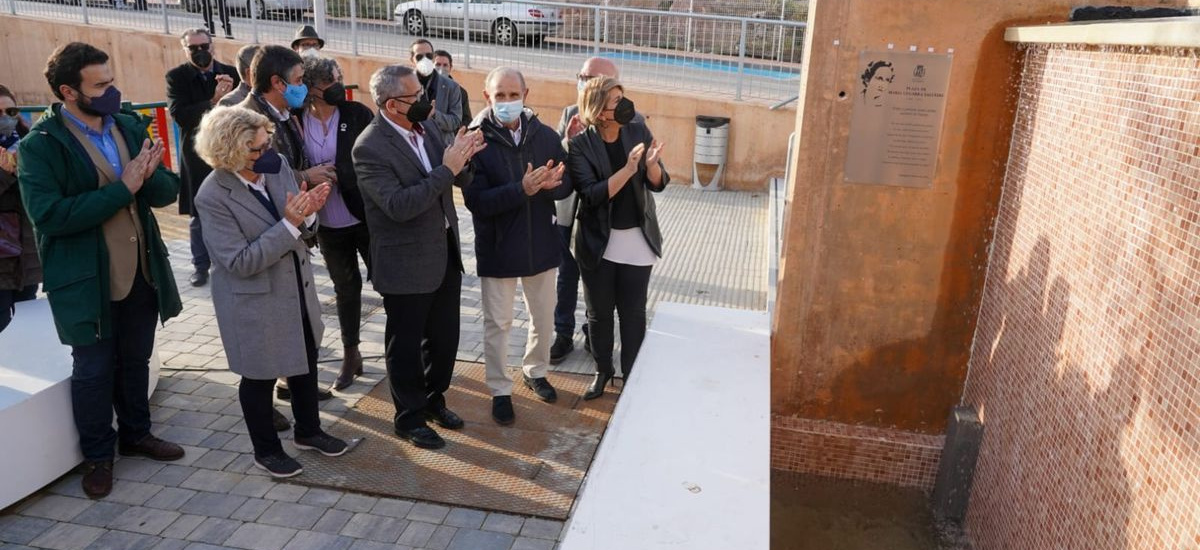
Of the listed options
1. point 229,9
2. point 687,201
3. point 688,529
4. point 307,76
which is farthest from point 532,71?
point 688,529

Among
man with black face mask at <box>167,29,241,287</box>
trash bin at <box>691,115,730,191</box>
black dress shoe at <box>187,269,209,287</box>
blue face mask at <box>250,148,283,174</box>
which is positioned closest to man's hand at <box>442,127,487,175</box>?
blue face mask at <box>250,148,283,174</box>

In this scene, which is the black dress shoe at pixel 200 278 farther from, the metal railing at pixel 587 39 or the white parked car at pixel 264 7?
the white parked car at pixel 264 7

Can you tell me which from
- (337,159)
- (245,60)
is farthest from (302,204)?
(245,60)

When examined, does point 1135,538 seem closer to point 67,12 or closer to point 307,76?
point 307,76

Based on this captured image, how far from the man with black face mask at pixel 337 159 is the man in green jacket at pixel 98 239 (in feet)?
2.84

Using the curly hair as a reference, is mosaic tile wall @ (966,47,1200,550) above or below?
below

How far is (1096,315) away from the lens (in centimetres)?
303

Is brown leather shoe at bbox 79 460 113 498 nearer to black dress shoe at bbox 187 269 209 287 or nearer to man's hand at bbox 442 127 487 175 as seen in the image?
man's hand at bbox 442 127 487 175

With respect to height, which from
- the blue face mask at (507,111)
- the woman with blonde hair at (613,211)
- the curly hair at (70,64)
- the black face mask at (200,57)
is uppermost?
the curly hair at (70,64)

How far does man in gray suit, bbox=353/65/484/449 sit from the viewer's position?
13.5 ft

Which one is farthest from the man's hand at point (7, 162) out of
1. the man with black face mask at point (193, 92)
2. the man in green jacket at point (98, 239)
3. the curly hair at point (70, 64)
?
the man with black face mask at point (193, 92)

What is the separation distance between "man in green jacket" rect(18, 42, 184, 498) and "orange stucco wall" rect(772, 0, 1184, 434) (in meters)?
3.14

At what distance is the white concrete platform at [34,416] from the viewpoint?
12.7ft

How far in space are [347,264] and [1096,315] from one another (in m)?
3.85
